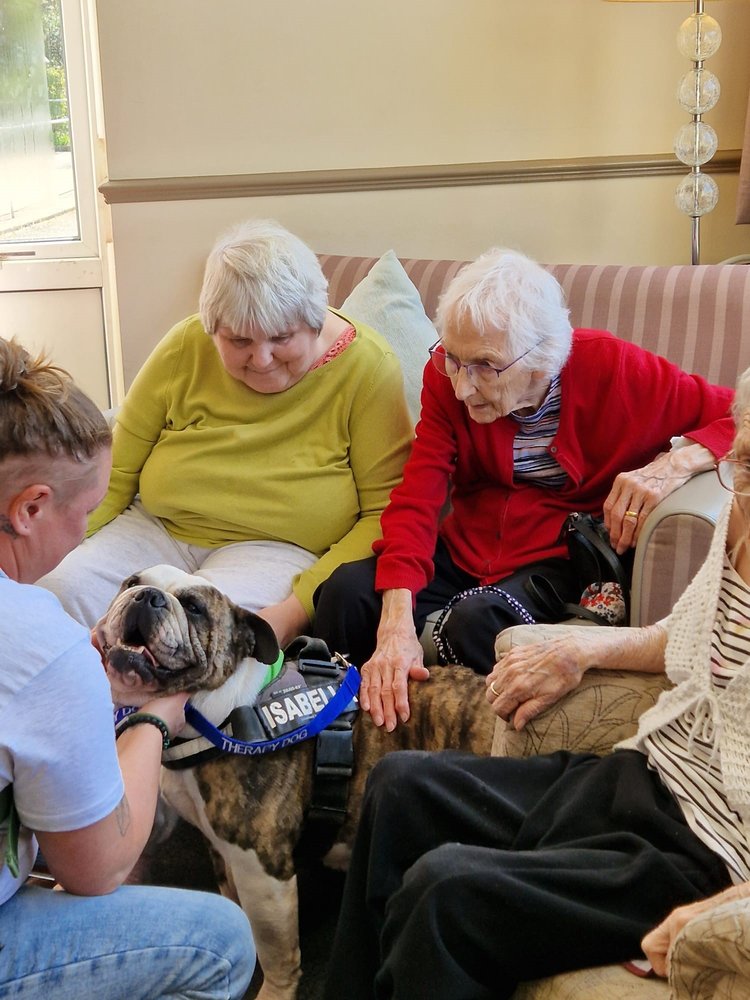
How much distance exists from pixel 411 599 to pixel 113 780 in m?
0.90

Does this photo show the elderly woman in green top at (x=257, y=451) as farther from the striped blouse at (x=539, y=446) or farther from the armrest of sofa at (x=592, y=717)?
the armrest of sofa at (x=592, y=717)

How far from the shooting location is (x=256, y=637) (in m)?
1.67

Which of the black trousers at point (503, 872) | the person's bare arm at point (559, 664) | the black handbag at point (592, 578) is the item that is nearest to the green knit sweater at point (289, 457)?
the black handbag at point (592, 578)

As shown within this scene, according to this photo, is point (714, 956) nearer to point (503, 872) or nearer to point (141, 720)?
point (503, 872)

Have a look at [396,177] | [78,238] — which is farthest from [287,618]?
[78,238]

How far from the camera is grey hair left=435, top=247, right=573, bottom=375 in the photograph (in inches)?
73.7

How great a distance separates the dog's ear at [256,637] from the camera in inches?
65.1

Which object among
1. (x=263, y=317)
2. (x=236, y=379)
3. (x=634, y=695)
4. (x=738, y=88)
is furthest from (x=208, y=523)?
(x=738, y=88)

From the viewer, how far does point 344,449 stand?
2219 millimetres

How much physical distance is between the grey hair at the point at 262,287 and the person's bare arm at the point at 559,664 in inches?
35.0

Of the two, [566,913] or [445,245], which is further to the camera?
[445,245]

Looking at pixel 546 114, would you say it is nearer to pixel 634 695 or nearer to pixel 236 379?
pixel 236 379

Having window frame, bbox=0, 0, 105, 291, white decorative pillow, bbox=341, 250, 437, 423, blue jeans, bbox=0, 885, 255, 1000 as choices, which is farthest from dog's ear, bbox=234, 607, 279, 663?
window frame, bbox=0, 0, 105, 291

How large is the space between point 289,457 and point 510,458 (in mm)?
480
